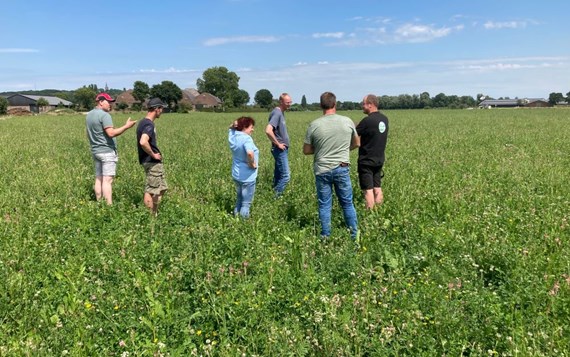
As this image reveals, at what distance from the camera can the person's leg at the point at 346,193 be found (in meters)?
5.43

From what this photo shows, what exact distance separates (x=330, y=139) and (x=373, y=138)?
113 centimetres

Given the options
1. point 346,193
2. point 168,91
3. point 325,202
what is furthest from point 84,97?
point 346,193

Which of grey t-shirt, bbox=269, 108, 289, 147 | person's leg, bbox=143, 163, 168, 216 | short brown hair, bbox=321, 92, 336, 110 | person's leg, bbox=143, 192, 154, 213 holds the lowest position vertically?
person's leg, bbox=143, 192, 154, 213

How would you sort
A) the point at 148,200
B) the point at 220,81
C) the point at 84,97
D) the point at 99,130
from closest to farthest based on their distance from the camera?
the point at 148,200 → the point at 99,130 → the point at 84,97 → the point at 220,81

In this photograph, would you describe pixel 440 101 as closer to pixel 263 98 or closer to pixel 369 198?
pixel 263 98

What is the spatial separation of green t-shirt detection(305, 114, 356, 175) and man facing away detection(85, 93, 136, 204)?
3227 mm

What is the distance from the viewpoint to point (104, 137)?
672 centimetres

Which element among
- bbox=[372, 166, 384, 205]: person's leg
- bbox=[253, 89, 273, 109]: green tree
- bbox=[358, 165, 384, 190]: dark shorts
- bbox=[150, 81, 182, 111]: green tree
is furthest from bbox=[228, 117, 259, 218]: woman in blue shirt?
bbox=[253, 89, 273, 109]: green tree

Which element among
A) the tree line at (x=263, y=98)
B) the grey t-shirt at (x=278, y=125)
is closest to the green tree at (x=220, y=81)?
the tree line at (x=263, y=98)

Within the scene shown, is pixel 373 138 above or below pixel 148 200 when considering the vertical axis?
above

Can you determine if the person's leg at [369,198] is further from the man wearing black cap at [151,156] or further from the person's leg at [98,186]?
the person's leg at [98,186]

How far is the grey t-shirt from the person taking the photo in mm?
7418

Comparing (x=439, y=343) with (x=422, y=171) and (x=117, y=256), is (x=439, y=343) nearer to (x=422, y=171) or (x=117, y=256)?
(x=117, y=256)

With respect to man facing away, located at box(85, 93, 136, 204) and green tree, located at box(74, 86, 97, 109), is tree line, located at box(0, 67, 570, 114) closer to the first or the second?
green tree, located at box(74, 86, 97, 109)
